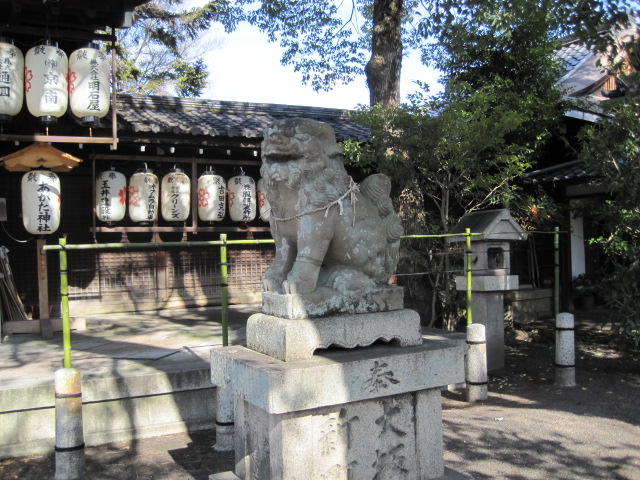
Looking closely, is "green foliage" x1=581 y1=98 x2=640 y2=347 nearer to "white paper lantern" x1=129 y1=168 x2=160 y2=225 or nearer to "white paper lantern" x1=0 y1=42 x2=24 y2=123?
"white paper lantern" x1=129 y1=168 x2=160 y2=225

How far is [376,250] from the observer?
375 centimetres

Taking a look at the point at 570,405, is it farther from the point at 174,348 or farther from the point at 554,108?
the point at 554,108

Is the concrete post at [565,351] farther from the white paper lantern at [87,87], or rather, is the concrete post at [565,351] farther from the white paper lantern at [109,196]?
the white paper lantern at [87,87]

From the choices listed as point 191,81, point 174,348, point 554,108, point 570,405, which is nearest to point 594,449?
point 570,405

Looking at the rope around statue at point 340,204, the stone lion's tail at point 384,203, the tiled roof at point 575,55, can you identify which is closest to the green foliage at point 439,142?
the stone lion's tail at point 384,203

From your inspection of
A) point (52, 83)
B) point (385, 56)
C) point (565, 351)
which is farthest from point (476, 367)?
point (52, 83)

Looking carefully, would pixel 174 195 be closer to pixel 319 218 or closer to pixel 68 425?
pixel 68 425

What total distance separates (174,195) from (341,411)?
7.41 metres

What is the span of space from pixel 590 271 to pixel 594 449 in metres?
9.31

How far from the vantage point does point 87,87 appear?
8500 millimetres

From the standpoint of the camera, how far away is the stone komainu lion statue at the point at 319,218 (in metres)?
3.52

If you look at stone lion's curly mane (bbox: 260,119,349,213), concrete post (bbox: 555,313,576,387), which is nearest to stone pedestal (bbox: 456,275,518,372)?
concrete post (bbox: 555,313,576,387)

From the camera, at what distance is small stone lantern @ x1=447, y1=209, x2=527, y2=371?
7.99m

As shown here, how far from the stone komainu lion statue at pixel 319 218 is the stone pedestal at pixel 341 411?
504 mm
